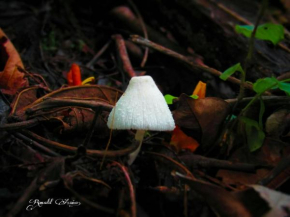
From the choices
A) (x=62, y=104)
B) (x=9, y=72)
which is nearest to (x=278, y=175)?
(x=62, y=104)

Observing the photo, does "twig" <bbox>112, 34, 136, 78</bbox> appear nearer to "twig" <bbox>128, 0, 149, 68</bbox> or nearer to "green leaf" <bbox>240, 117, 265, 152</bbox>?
"twig" <bbox>128, 0, 149, 68</bbox>

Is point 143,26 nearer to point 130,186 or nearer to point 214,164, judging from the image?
point 214,164

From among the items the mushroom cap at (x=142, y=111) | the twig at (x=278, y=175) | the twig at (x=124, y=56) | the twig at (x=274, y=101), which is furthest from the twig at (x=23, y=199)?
the twig at (x=124, y=56)

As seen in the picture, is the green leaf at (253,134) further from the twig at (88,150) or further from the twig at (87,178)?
the twig at (87,178)

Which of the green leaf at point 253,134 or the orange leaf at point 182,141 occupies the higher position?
the green leaf at point 253,134

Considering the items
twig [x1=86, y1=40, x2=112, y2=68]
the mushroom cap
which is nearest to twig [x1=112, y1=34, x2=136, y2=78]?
twig [x1=86, y1=40, x2=112, y2=68]

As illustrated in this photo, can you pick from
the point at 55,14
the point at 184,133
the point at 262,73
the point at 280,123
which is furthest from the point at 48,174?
the point at 55,14
